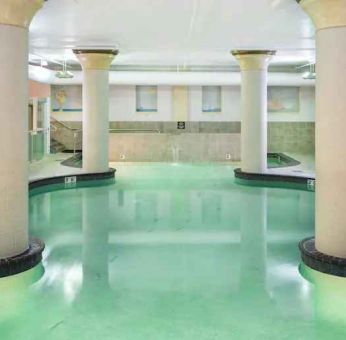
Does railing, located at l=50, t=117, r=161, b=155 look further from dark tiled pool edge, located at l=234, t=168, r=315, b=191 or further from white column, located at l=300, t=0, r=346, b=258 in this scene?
white column, located at l=300, t=0, r=346, b=258

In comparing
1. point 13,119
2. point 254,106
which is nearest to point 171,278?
point 13,119

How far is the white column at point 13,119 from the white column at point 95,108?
8.39 metres

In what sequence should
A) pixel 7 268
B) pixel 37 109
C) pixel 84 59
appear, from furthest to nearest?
pixel 37 109 → pixel 84 59 → pixel 7 268

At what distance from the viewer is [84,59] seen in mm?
14672

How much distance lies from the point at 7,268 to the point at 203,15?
569 cm

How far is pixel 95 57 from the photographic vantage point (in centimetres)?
1461

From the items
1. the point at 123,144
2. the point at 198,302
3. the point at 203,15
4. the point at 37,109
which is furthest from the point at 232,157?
the point at 198,302

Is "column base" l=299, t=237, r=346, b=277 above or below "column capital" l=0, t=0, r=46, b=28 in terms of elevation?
below

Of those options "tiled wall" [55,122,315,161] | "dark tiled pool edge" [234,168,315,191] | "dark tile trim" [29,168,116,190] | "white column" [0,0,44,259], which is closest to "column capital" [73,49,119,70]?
"dark tile trim" [29,168,116,190]

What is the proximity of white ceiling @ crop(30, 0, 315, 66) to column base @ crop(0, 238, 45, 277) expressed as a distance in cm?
400

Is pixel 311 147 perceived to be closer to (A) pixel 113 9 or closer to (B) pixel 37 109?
(B) pixel 37 109

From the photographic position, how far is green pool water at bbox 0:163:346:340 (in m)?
4.62

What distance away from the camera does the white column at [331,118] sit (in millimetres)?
6184

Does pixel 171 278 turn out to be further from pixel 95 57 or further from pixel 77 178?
pixel 95 57
